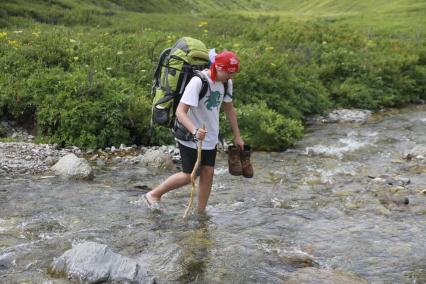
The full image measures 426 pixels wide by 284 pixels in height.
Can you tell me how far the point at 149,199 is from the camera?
920cm

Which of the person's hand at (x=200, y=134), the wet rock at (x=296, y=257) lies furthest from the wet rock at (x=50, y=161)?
the wet rock at (x=296, y=257)

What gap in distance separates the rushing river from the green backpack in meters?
1.97

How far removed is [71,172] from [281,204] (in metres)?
4.53

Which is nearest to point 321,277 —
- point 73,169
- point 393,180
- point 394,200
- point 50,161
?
point 394,200

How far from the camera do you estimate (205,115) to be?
773 cm

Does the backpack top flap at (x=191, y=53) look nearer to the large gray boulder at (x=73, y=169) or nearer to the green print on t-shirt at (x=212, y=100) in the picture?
the green print on t-shirt at (x=212, y=100)

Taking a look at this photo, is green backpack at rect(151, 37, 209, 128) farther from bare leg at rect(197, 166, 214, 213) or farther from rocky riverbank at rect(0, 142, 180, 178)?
rocky riverbank at rect(0, 142, 180, 178)

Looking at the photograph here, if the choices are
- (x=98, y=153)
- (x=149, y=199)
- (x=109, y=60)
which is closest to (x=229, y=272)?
(x=149, y=199)

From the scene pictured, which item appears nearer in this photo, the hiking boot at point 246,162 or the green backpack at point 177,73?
the green backpack at point 177,73

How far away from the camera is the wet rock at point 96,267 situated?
6.34 meters

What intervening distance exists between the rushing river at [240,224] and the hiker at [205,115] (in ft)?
2.96

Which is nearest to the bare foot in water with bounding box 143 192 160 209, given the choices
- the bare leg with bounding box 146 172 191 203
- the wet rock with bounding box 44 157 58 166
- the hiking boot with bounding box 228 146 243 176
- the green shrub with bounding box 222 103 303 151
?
the bare leg with bounding box 146 172 191 203

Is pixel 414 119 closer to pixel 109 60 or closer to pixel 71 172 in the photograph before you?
pixel 109 60

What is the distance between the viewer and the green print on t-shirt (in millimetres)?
7617
